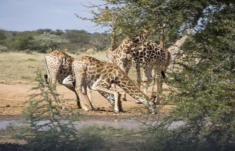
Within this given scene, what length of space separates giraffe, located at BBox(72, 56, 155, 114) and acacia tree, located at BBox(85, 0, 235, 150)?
1.44 metres

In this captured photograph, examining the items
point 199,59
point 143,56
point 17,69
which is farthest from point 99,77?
point 17,69

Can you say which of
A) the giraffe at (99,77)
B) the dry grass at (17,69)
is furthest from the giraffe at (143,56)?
the dry grass at (17,69)

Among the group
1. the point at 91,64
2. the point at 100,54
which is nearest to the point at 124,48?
the point at 91,64

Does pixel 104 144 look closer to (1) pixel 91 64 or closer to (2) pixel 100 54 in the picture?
(1) pixel 91 64

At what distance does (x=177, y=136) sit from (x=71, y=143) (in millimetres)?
600

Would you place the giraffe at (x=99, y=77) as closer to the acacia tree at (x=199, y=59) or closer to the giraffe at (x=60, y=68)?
the giraffe at (x=60, y=68)

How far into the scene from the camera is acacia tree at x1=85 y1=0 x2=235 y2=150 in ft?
6.95

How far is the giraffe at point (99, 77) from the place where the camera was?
8.44 meters

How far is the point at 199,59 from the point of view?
5.76 meters

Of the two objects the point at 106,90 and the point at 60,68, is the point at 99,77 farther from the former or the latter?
the point at 60,68

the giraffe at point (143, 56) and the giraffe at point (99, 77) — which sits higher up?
the giraffe at point (143, 56)

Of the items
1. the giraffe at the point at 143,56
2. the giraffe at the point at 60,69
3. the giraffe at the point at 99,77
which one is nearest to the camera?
the giraffe at the point at 99,77

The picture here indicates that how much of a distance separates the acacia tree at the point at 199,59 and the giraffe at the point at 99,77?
144cm

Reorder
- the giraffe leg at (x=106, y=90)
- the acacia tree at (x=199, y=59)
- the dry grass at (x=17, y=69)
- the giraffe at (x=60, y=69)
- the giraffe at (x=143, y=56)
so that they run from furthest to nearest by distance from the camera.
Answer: the dry grass at (x=17, y=69)
the giraffe at (x=143, y=56)
the giraffe at (x=60, y=69)
the giraffe leg at (x=106, y=90)
the acacia tree at (x=199, y=59)
